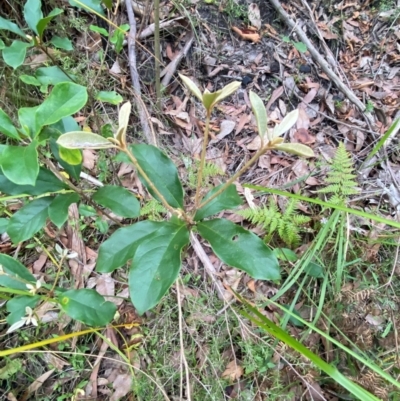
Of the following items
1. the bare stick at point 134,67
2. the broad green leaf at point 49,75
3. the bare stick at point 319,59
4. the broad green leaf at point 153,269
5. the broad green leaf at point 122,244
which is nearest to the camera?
the broad green leaf at point 153,269

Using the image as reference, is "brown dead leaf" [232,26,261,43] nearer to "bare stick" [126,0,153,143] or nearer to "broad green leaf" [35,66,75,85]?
"bare stick" [126,0,153,143]

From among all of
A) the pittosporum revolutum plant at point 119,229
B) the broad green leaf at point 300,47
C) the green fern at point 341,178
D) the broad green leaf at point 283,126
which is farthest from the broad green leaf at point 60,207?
the broad green leaf at point 300,47

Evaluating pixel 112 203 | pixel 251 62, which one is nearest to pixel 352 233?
pixel 251 62

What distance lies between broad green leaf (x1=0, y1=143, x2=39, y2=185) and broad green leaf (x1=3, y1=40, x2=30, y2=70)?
1.45 feet

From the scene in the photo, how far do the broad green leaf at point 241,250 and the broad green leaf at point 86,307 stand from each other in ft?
1.29

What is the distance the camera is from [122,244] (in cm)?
98

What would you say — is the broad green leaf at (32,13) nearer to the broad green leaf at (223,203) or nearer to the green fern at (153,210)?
the broad green leaf at (223,203)

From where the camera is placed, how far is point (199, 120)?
2.07 meters

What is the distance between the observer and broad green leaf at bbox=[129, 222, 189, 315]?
34.2 inches

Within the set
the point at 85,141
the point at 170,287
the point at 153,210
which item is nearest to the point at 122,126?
the point at 85,141

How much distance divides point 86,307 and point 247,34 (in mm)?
1805

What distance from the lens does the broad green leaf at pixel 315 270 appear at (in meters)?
1.69

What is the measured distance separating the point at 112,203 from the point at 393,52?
2.19 metres

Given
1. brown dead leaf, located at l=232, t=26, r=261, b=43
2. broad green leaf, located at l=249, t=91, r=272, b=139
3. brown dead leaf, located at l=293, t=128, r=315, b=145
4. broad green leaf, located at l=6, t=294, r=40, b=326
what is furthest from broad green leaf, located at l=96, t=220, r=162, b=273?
brown dead leaf, located at l=232, t=26, r=261, b=43
